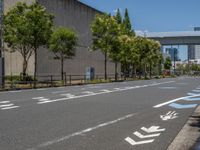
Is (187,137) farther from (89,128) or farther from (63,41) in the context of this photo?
(63,41)

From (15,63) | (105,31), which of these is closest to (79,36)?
(105,31)

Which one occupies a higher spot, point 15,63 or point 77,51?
point 77,51

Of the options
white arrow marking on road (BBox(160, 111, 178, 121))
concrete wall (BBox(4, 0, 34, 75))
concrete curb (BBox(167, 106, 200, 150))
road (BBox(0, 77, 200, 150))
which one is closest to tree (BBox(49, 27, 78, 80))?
concrete wall (BBox(4, 0, 34, 75))

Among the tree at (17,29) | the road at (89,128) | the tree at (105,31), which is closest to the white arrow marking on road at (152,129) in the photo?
the road at (89,128)

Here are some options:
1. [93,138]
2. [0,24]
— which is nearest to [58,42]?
[0,24]

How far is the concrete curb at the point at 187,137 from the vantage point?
9.23m

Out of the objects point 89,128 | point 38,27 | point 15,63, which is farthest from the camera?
point 15,63

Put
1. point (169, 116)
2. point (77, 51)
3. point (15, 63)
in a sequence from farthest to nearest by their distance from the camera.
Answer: point (77, 51), point (15, 63), point (169, 116)

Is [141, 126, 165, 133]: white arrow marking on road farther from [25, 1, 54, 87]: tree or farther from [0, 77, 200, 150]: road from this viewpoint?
[25, 1, 54, 87]: tree

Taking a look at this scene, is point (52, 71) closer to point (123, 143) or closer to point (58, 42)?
point (58, 42)

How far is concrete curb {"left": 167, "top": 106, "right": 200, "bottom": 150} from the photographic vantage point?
9.23m

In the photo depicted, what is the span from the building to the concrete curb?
4201 centimetres

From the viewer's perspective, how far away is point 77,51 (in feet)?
229

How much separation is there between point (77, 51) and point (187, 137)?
196ft
